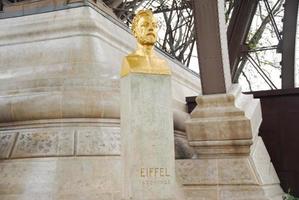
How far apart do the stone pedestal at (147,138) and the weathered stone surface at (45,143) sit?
5.55ft

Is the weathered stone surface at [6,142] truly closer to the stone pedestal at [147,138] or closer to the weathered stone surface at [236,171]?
the stone pedestal at [147,138]

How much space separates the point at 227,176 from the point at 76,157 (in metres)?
1.76

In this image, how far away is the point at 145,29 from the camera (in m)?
4.23

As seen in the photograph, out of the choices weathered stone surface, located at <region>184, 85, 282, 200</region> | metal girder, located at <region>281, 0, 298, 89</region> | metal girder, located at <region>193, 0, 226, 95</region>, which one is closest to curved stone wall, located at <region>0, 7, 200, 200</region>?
weathered stone surface, located at <region>184, 85, 282, 200</region>

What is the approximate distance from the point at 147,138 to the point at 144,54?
30.9 inches

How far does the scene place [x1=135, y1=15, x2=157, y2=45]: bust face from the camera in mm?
4172

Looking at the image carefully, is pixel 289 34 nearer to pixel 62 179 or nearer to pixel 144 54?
pixel 62 179

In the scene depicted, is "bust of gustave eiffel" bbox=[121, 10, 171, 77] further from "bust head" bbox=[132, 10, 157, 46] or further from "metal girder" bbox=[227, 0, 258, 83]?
"metal girder" bbox=[227, 0, 258, 83]

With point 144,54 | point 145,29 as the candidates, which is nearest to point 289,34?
point 145,29

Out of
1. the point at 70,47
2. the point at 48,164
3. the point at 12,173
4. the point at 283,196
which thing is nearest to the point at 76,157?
the point at 48,164

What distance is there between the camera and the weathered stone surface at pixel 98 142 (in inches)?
212

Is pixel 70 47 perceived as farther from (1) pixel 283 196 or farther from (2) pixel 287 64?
(2) pixel 287 64

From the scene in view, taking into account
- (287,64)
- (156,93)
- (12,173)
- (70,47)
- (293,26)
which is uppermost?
(293,26)

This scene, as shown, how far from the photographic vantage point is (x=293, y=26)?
1320 cm
